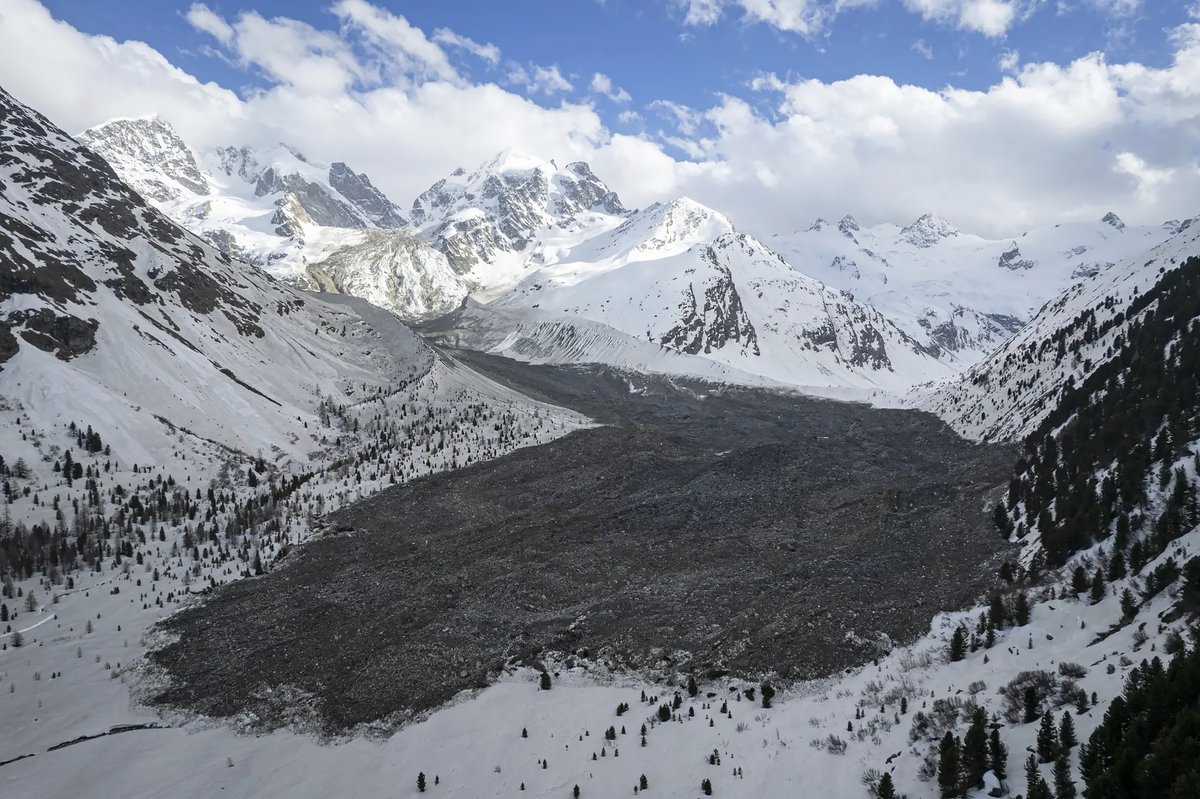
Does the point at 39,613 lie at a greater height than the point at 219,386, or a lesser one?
lesser

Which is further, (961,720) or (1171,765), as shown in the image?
(961,720)

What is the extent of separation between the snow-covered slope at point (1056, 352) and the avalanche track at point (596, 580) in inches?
348

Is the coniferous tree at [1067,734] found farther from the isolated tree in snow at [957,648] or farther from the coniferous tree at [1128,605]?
the isolated tree in snow at [957,648]

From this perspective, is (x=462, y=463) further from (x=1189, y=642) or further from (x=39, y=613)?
(x=1189, y=642)

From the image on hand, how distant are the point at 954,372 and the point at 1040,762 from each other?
208 meters

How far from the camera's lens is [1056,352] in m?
62.1

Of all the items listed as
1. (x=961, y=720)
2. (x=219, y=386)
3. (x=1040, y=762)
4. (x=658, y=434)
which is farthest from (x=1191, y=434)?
(x=219, y=386)

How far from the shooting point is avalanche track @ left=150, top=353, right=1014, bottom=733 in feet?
77.0

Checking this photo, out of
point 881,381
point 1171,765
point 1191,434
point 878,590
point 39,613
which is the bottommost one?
point 39,613

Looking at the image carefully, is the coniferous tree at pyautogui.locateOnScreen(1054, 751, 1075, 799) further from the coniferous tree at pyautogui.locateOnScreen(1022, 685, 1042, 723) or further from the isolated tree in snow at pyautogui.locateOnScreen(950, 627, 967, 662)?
the isolated tree in snow at pyautogui.locateOnScreen(950, 627, 967, 662)

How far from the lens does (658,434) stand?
2849 inches

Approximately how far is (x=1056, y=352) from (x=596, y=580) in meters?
50.6

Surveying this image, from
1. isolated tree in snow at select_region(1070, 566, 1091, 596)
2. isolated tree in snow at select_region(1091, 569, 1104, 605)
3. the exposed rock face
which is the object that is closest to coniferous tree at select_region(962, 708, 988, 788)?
isolated tree in snow at select_region(1091, 569, 1104, 605)

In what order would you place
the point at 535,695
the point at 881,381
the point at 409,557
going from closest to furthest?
1. the point at 535,695
2. the point at 409,557
3. the point at 881,381
